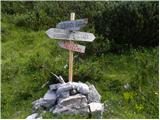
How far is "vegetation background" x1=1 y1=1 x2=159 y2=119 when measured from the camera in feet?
34.6

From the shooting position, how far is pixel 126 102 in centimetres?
1049

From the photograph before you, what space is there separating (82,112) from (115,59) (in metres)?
3.07

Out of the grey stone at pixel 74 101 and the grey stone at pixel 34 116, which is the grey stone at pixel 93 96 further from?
the grey stone at pixel 34 116

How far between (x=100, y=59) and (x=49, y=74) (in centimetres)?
172

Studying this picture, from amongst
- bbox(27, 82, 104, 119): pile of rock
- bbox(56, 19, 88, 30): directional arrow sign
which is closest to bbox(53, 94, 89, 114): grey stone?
bbox(27, 82, 104, 119): pile of rock

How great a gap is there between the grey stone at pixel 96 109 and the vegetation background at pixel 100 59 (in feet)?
1.03

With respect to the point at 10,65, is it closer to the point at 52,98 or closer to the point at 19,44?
the point at 19,44

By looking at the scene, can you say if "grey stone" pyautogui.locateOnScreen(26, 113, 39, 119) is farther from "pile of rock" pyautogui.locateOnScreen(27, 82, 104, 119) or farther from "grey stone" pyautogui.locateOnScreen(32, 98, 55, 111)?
"grey stone" pyautogui.locateOnScreen(32, 98, 55, 111)

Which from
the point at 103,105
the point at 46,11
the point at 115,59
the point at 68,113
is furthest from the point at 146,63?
the point at 46,11

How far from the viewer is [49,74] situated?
11117 mm

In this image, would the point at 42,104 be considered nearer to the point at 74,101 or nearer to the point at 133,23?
the point at 74,101

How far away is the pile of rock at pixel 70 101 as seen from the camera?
31.0 feet

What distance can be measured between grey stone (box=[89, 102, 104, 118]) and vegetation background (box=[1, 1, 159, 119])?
1.03ft

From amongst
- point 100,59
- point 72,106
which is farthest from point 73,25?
point 100,59
